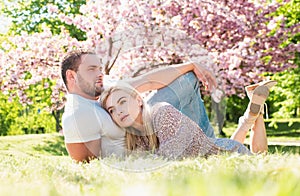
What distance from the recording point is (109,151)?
9.27 feet

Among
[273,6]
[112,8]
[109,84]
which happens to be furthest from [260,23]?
[109,84]

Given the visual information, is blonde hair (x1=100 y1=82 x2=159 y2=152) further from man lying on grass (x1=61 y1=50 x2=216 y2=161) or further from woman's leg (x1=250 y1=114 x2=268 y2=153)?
woman's leg (x1=250 y1=114 x2=268 y2=153)

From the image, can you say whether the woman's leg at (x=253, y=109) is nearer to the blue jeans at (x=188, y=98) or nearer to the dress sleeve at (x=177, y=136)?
the blue jeans at (x=188, y=98)

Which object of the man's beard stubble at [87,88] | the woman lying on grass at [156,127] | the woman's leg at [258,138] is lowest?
the woman's leg at [258,138]

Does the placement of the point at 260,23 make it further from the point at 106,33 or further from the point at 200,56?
the point at 200,56

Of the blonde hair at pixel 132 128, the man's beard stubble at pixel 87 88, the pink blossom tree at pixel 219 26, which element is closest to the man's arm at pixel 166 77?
the blonde hair at pixel 132 128

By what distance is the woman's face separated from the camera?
2740 mm

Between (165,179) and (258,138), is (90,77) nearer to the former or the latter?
(165,179)

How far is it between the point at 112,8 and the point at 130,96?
5296mm

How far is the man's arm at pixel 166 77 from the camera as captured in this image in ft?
9.85

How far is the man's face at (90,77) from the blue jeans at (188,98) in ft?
1.61

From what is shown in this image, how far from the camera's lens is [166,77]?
3174mm

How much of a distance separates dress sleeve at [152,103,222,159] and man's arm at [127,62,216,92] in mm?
298

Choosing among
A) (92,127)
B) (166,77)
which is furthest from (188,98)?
(92,127)
